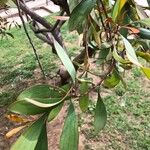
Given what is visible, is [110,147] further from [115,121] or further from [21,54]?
[21,54]

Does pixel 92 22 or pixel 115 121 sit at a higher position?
pixel 92 22

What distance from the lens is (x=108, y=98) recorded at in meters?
3.11

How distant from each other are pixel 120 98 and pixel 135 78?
38 centimetres

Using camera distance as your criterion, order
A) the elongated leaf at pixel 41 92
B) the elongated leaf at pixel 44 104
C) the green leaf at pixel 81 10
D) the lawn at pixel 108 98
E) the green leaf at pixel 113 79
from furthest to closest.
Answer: the lawn at pixel 108 98 < the green leaf at pixel 113 79 < the green leaf at pixel 81 10 < the elongated leaf at pixel 41 92 < the elongated leaf at pixel 44 104

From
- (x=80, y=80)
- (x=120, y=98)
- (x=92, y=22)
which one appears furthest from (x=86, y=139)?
(x=80, y=80)

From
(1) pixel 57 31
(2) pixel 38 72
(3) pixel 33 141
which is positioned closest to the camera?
(3) pixel 33 141

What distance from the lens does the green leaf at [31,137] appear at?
59 cm

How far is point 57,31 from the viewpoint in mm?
2502

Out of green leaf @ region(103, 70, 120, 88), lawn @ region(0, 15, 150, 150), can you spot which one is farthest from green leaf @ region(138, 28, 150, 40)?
lawn @ region(0, 15, 150, 150)

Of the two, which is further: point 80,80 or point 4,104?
point 4,104

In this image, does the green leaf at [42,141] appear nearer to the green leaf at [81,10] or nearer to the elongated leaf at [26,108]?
the elongated leaf at [26,108]

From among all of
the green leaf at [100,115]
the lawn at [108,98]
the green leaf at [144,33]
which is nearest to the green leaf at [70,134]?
the green leaf at [100,115]

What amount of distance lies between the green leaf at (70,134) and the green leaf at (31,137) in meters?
0.05

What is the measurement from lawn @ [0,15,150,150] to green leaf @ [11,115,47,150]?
6.49 feet
